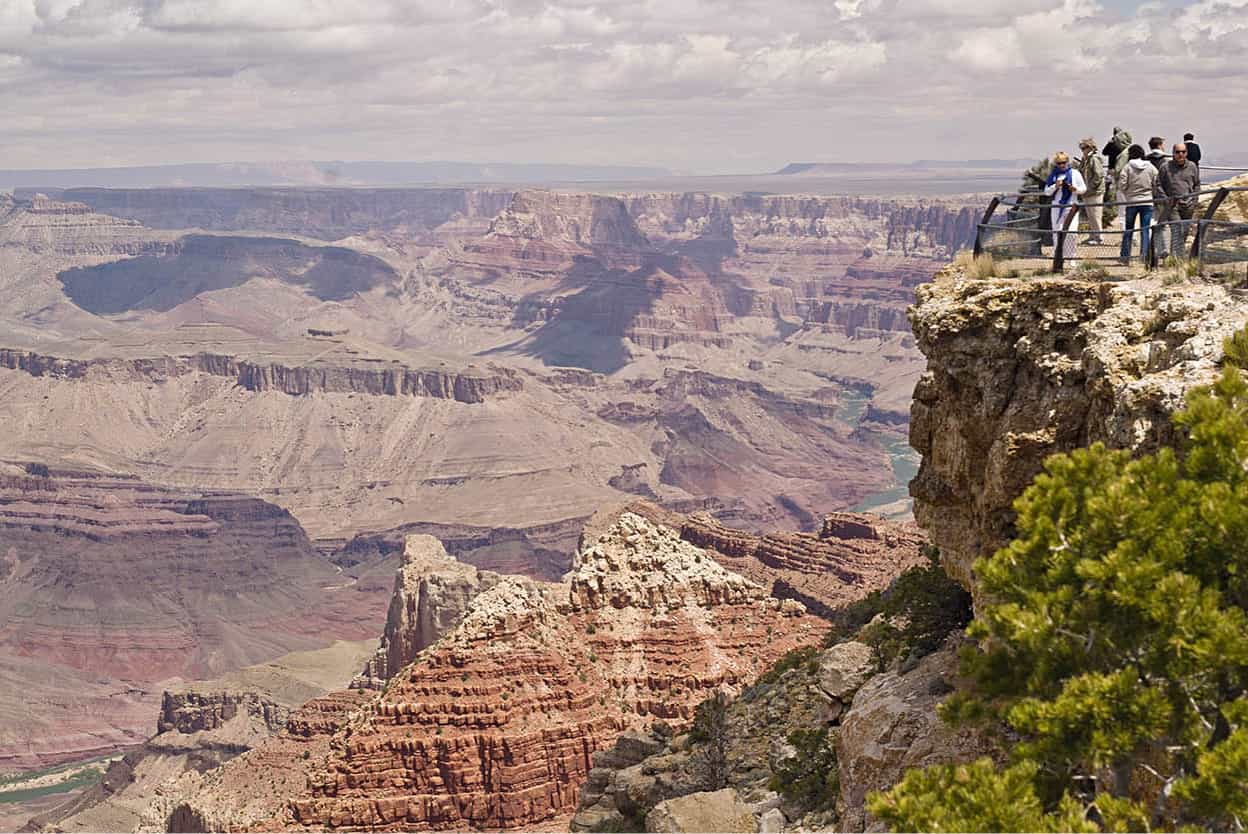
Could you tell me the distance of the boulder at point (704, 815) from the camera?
95.2 feet

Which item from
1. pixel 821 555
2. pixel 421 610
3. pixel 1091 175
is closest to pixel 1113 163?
pixel 1091 175

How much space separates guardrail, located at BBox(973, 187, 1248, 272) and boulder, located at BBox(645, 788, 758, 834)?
42.6 ft

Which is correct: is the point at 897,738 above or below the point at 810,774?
above

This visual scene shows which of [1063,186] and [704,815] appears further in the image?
[704,815]

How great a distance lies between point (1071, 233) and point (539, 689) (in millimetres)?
37893

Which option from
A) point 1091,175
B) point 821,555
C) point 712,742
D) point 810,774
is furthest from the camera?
point 821,555

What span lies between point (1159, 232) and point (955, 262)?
13.7ft

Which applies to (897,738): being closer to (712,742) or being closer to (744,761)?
(744,761)

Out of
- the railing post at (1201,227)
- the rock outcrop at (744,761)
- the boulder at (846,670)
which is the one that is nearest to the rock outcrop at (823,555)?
the rock outcrop at (744,761)

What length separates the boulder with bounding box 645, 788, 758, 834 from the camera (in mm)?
29016

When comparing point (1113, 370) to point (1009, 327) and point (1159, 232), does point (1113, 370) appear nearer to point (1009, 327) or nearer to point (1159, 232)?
point (1009, 327)

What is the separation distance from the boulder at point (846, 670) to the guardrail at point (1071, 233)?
1105 centimetres

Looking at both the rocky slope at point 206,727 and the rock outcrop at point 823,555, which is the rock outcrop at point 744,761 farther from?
the rocky slope at point 206,727

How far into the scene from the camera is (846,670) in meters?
33.6
